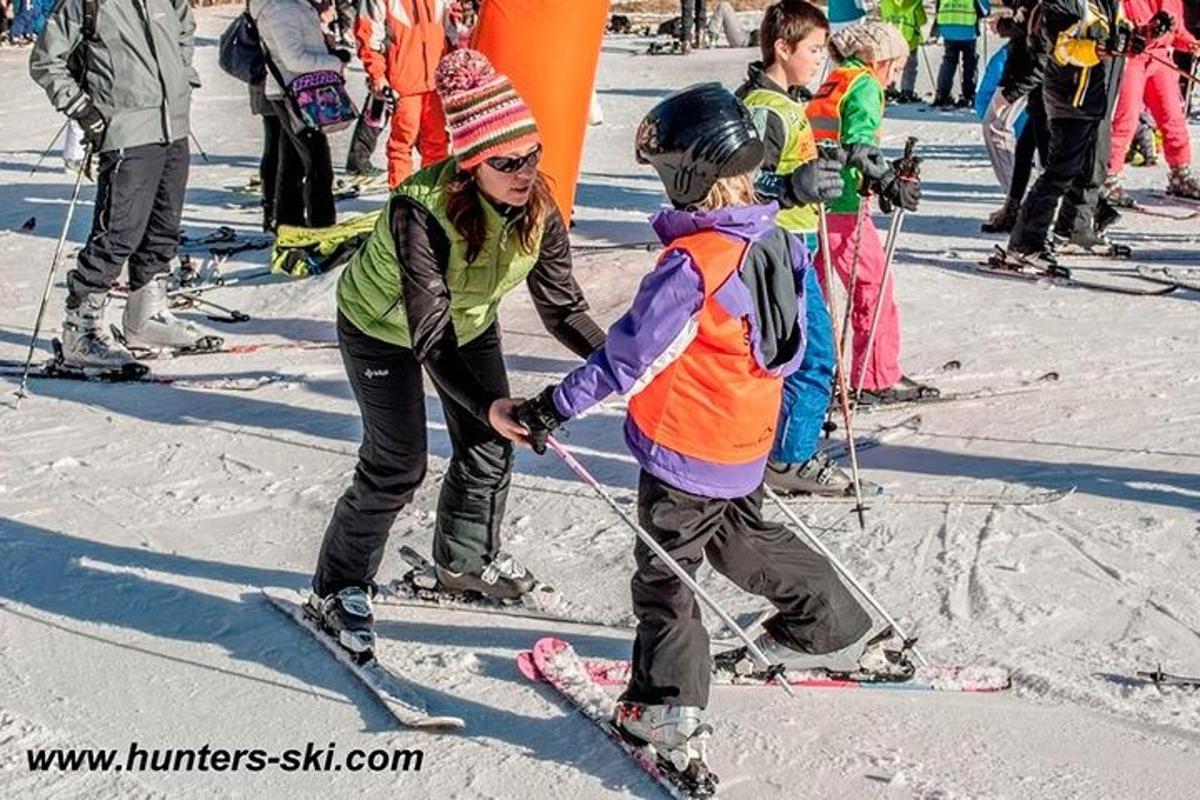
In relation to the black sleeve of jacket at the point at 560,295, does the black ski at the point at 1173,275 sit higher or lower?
lower

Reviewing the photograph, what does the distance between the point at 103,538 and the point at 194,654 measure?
1.11 metres

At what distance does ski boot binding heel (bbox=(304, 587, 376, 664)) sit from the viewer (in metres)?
4.46

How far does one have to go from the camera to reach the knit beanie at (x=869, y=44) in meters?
6.13

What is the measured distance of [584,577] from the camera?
16.9 feet

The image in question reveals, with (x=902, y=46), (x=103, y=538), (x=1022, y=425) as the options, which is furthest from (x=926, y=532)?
(x=103, y=538)

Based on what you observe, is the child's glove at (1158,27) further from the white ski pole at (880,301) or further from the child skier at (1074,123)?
the white ski pole at (880,301)

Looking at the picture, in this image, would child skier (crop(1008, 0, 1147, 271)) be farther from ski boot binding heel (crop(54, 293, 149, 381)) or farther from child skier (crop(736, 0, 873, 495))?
ski boot binding heel (crop(54, 293, 149, 381))

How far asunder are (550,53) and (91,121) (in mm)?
2198

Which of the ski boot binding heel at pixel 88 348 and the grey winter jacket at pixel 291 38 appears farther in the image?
the grey winter jacket at pixel 291 38

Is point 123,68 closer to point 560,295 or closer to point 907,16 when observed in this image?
point 560,295

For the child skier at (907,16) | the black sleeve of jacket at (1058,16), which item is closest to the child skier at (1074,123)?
the black sleeve of jacket at (1058,16)

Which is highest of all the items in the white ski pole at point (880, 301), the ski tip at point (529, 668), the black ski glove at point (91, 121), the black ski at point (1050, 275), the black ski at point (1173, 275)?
the black ski glove at point (91, 121)

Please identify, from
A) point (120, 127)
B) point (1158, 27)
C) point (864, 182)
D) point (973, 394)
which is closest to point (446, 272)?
point (864, 182)

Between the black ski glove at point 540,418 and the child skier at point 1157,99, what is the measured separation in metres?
6.29
